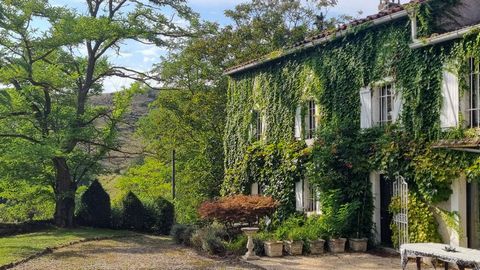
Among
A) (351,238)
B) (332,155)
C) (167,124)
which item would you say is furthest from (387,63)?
(167,124)

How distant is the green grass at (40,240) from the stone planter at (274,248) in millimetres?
Answer: 7103

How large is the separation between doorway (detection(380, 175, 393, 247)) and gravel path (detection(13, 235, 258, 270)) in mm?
4345

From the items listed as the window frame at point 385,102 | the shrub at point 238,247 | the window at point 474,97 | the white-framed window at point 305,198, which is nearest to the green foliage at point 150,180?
the white-framed window at point 305,198

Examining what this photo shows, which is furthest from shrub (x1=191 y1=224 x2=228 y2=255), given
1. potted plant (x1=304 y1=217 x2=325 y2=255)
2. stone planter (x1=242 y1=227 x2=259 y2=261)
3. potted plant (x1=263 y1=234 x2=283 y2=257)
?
potted plant (x1=304 y1=217 x2=325 y2=255)

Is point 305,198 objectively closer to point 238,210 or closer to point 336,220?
point 336,220

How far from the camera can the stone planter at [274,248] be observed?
13344 millimetres

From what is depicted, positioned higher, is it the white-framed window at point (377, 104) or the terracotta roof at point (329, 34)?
the terracotta roof at point (329, 34)

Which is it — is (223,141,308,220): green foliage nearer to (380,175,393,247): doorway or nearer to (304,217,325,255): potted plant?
(304,217,325,255): potted plant

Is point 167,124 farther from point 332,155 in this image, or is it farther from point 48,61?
point 332,155

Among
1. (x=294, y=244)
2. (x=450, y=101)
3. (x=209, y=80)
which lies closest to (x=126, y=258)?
(x=294, y=244)

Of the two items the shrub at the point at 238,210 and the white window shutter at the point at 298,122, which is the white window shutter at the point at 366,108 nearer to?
the white window shutter at the point at 298,122

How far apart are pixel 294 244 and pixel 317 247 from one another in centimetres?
67

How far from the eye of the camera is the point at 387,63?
534 inches

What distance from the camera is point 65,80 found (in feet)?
76.1
